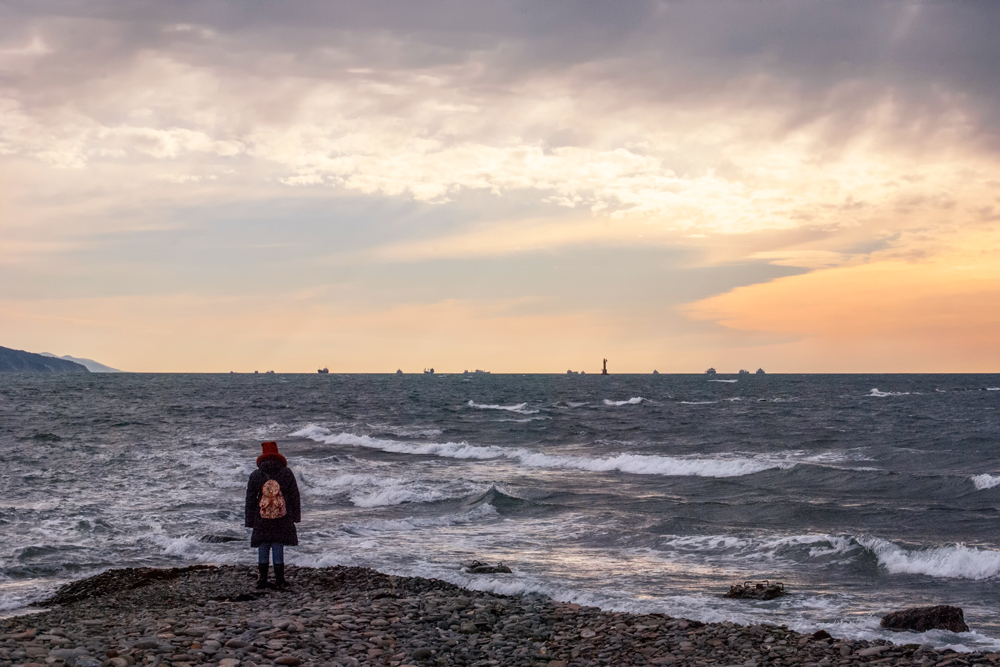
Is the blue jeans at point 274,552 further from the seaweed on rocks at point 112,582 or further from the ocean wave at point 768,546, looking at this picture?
the ocean wave at point 768,546

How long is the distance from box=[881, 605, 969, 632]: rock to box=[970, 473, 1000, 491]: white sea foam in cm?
1583

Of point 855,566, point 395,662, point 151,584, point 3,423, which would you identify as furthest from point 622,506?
point 3,423

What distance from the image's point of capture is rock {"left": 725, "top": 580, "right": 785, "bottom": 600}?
38.1 ft

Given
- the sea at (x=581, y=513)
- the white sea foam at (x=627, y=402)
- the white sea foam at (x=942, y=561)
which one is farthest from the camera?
the white sea foam at (x=627, y=402)

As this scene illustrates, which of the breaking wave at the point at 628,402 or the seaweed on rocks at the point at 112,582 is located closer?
the seaweed on rocks at the point at 112,582

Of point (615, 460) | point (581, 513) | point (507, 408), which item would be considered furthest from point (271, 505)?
point (507, 408)

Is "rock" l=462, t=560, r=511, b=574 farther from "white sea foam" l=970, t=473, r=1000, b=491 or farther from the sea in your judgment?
"white sea foam" l=970, t=473, r=1000, b=491

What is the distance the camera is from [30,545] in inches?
599

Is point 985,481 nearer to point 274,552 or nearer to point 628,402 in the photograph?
point 274,552

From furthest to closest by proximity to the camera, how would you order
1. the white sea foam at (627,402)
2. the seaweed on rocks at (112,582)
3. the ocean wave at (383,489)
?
the white sea foam at (627,402)
the ocean wave at (383,489)
the seaweed on rocks at (112,582)

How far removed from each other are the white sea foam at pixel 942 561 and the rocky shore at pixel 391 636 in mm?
5941

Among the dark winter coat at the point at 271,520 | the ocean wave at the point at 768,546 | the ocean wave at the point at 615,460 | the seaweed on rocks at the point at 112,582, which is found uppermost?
the dark winter coat at the point at 271,520

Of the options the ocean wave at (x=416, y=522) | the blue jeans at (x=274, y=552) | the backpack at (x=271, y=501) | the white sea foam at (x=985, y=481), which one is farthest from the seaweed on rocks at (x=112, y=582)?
the white sea foam at (x=985, y=481)

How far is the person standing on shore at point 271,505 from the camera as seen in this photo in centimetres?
1152
